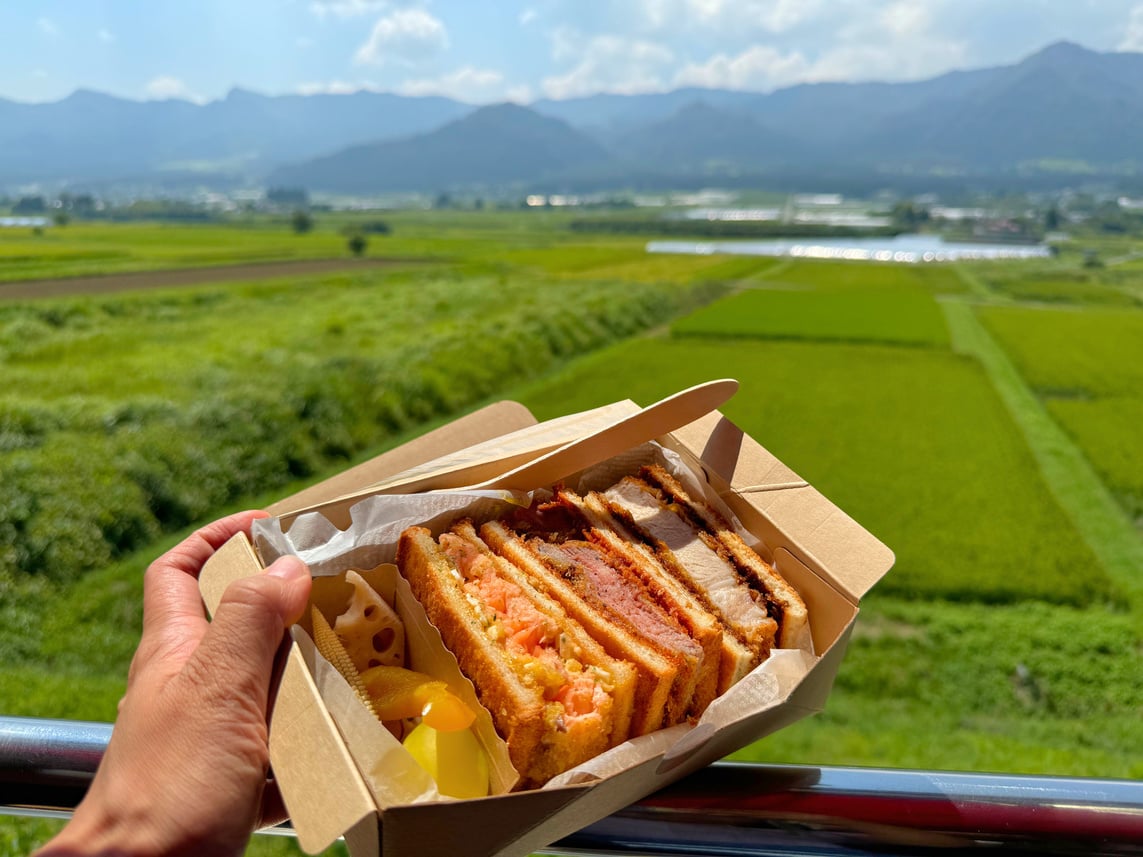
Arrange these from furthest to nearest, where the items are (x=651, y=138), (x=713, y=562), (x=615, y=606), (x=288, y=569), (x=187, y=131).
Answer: (x=187, y=131)
(x=651, y=138)
(x=713, y=562)
(x=615, y=606)
(x=288, y=569)

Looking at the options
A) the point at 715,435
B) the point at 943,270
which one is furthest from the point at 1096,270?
the point at 715,435

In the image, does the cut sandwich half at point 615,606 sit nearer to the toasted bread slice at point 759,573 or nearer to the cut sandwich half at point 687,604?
the cut sandwich half at point 687,604

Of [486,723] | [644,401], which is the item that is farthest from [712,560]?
[644,401]

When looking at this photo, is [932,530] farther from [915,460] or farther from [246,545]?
[246,545]

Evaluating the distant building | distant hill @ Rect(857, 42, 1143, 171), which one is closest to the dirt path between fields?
the distant building

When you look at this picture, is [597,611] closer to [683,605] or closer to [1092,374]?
[683,605]

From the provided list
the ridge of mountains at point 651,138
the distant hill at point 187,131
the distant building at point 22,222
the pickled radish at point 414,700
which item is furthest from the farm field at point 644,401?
the distant hill at point 187,131

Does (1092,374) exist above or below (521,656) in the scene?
below
